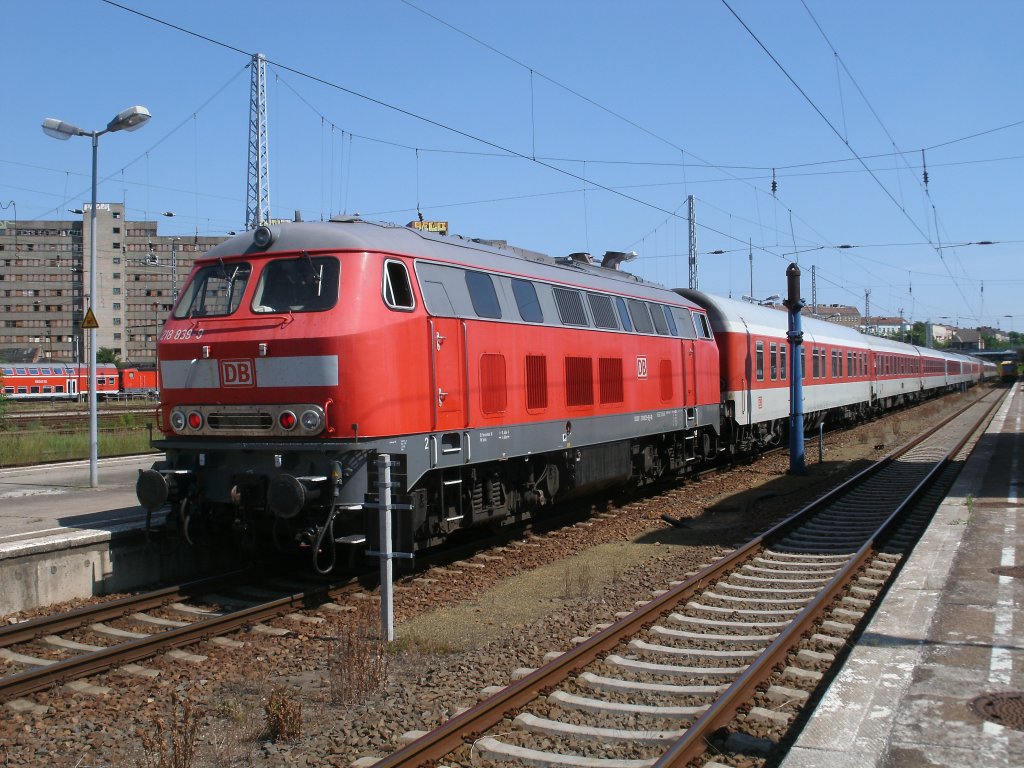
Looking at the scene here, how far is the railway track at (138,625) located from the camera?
7.39 m

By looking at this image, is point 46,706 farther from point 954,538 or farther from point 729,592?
point 954,538

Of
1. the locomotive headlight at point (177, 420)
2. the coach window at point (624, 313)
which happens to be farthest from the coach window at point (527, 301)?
the locomotive headlight at point (177, 420)

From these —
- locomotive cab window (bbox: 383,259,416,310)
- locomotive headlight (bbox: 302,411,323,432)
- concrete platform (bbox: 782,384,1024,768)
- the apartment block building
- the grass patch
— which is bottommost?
concrete platform (bbox: 782,384,1024,768)

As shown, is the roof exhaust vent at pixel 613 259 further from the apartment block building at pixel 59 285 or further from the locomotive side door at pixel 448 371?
the apartment block building at pixel 59 285

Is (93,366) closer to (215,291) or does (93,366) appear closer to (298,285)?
(215,291)

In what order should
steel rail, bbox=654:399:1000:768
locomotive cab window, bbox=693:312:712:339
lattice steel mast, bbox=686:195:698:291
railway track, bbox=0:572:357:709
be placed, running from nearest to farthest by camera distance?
steel rail, bbox=654:399:1000:768, railway track, bbox=0:572:357:709, locomotive cab window, bbox=693:312:712:339, lattice steel mast, bbox=686:195:698:291

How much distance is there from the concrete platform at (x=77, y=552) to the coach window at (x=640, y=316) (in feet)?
26.6

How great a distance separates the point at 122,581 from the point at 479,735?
618cm

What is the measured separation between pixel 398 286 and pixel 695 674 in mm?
5051

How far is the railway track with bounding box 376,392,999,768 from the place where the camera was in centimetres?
561

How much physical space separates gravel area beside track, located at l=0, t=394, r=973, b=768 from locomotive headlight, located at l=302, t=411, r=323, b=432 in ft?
6.11

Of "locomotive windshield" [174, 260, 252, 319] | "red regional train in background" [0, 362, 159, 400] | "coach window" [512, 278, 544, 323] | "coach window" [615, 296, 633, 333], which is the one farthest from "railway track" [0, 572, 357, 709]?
"red regional train in background" [0, 362, 159, 400]

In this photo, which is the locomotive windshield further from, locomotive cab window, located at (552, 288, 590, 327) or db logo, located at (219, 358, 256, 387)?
locomotive cab window, located at (552, 288, 590, 327)

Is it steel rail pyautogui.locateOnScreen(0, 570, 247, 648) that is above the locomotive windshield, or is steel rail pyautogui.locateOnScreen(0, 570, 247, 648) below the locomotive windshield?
below
